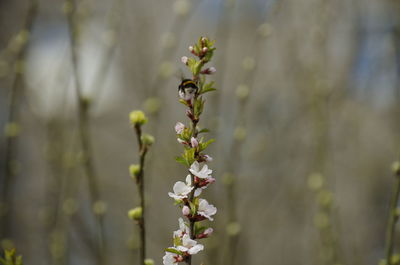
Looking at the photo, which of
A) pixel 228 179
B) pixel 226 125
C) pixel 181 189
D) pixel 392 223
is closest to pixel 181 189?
pixel 181 189

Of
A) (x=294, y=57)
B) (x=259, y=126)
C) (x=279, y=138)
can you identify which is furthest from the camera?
(x=259, y=126)

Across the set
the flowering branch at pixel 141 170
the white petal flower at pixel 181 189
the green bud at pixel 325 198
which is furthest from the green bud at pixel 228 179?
the white petal flower at pixel 181 189

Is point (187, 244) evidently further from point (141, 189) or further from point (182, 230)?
point (141, 189)

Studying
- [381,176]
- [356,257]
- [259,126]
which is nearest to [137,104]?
[259,126]

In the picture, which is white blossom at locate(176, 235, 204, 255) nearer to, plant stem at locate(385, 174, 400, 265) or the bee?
the bee

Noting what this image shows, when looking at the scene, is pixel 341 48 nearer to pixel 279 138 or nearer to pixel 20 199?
pixel 279 138

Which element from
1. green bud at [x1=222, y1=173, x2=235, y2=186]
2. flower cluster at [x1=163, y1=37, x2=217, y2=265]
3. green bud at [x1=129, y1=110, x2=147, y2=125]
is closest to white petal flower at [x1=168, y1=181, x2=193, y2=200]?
flower cluster at [x1=163, y1=37, x2=217, y2=265]

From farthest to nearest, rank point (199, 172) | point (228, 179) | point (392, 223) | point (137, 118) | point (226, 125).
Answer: point (226, 125) < point (228, 179) < point (392, 223) < point (137, 118) < point (199, 172)

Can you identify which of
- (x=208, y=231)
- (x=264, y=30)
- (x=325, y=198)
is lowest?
(x=325, y=198)
